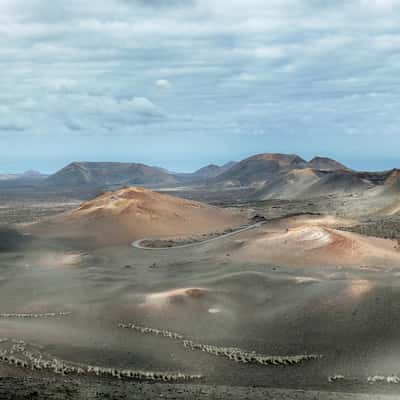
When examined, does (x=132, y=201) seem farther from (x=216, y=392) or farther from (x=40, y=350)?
(x=216, y=392)

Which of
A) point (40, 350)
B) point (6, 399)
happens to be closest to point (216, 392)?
point (6, 399)

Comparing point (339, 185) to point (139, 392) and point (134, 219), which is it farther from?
point (139, 392)

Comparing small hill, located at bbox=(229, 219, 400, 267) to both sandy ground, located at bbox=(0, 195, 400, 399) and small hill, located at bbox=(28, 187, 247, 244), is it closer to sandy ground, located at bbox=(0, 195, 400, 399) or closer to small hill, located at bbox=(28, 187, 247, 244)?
sandy ground, located at bbox=(0, 195, 400, 399)

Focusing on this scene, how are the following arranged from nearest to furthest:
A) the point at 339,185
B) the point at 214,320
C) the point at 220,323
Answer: the point at 220,323 < the point at 214,320 < the point at 339,185

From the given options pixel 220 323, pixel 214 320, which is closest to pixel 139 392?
pixel 220 323

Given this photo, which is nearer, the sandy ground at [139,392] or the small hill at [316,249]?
the sandy ground at [139,392]

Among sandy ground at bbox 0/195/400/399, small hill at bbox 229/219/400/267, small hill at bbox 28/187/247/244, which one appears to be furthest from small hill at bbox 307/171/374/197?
sandy ground at bbox 0/195/400/399

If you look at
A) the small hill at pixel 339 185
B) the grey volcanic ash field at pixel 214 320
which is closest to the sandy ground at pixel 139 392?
Answer: the grey volcanic ash field at pixel 214 320

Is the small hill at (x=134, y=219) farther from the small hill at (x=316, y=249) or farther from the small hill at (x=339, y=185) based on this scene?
the small hill at (x=339, y=185)

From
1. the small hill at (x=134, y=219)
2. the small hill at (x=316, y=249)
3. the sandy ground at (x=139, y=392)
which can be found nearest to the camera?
the sandy ground at (x=139, y=392)
